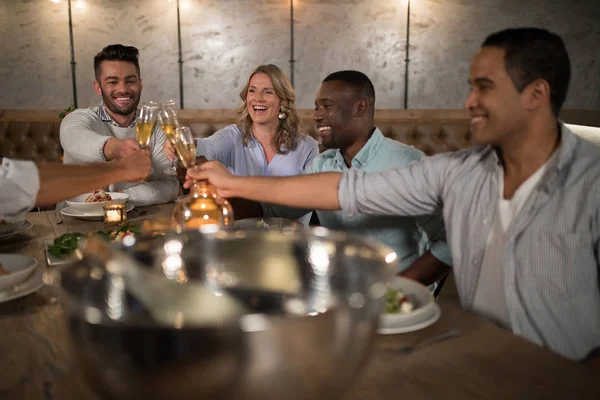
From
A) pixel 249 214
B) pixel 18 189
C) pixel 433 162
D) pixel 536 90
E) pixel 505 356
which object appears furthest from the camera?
pixel 249 214

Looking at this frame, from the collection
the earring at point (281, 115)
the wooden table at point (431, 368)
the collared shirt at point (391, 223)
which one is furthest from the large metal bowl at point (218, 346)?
the earring at point (281, 115)

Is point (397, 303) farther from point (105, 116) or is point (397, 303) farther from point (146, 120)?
point (105, 116)

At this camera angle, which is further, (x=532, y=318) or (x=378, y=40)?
(x=378, y=40)

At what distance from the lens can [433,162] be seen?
66.0 inches

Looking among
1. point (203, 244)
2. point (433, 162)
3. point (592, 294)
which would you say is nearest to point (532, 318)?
point (592, 294)

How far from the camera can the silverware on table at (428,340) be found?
3.26ft

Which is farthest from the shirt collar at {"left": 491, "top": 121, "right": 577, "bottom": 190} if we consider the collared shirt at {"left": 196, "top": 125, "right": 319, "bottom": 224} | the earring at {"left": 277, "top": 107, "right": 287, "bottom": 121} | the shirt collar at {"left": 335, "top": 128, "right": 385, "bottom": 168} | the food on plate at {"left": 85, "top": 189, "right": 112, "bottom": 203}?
the earring at {"left": 277, "top": 107, "right": 287, "bottom": 121}

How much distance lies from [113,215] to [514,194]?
152 cm

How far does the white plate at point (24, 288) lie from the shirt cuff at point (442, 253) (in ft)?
4.24

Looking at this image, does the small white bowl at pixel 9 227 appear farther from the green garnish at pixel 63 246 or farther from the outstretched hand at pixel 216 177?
the outstretched hand at pixel 216 177

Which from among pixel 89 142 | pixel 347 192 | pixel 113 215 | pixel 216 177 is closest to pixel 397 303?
pixel 347 192

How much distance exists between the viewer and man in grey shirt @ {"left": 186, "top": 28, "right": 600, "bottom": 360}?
139cm

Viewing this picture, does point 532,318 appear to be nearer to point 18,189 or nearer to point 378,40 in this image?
point 18,189

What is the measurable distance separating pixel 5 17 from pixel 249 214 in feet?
22.0
